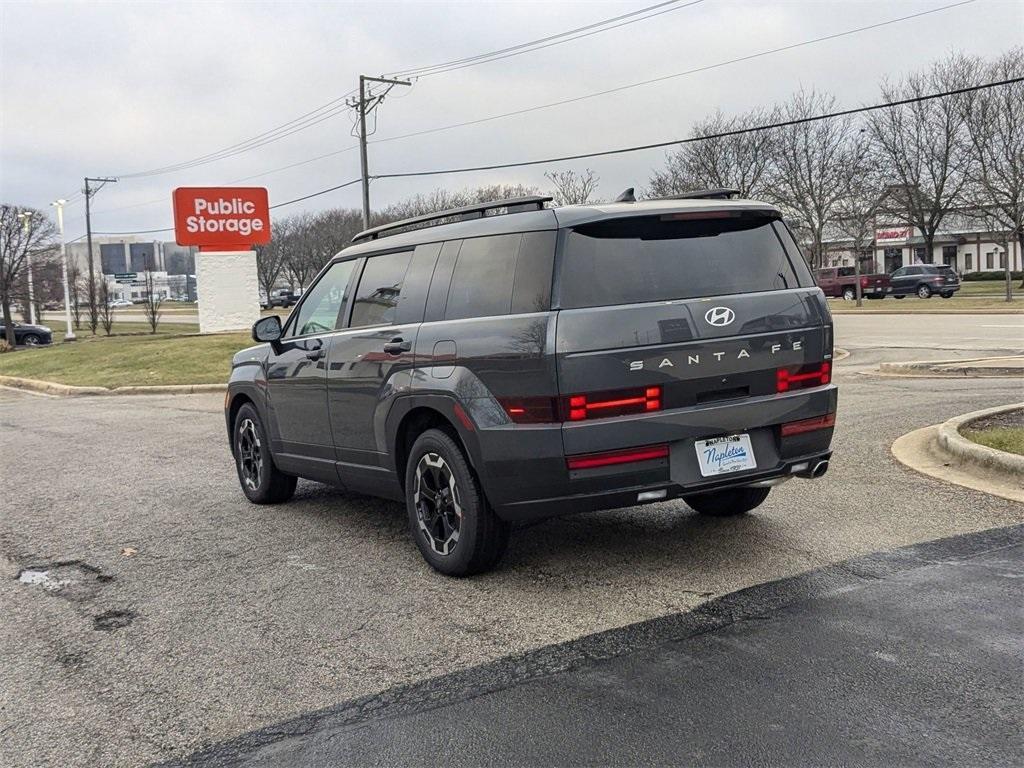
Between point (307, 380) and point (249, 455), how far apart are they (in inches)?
57.0

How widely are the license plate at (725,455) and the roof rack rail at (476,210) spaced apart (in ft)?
5.04

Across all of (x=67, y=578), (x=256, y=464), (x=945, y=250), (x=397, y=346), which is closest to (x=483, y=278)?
(x=397, y=346)

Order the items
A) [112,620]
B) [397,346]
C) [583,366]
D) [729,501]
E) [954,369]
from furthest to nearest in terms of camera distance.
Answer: [954,369] < [729,501] < [397,346] < [112,620] < [583,366]

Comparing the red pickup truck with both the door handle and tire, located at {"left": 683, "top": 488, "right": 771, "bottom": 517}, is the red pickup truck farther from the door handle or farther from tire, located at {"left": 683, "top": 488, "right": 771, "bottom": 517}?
the door handle

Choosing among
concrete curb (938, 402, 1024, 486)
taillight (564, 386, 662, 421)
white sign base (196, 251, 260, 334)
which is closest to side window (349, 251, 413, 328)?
taillight (564, 386, 662, 421)

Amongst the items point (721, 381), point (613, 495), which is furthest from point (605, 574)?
point (721, 381)

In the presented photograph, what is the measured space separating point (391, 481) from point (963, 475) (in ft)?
14.2

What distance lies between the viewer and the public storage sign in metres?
32.6

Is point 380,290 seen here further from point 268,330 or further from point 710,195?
point 710,195

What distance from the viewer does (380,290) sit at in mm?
Result: 6020

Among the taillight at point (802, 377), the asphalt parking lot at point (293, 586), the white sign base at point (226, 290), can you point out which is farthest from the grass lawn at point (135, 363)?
the taillight at point (802, 377)

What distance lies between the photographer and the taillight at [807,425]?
16.9 ft

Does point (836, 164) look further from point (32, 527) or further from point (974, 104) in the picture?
point (32, 527)

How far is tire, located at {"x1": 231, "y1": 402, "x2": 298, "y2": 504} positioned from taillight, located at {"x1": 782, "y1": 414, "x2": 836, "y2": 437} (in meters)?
3.77
